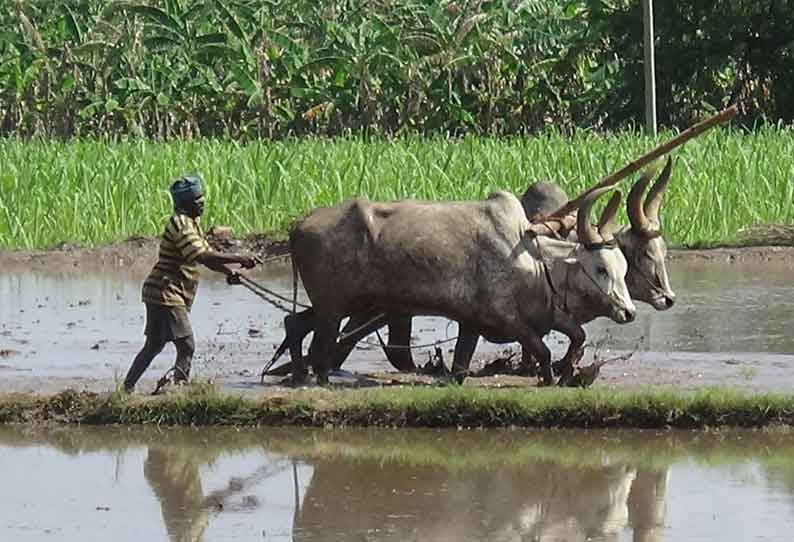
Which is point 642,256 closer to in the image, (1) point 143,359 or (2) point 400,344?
(2) point 400,344

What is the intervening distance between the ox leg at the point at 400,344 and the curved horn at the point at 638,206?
4.59ft

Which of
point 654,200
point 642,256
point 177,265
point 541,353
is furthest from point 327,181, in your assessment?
point 177,265

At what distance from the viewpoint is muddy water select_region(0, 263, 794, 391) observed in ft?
38.6

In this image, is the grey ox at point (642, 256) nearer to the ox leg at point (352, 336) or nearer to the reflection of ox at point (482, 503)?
the ox leg at point (352, 336)

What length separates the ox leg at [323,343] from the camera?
442 inches

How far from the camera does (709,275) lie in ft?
55.0

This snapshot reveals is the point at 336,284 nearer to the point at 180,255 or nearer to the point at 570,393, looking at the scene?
the point at 180,255

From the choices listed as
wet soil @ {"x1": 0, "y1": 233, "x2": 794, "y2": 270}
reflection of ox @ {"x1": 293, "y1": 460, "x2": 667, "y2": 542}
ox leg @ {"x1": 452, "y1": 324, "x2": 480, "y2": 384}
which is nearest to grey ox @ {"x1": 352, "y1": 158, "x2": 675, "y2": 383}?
ox leg @ {"x1": 452, "y1": 324, "x2": 480, "y2": 384}

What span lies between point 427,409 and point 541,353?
4.55ft

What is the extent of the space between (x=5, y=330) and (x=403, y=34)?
17787 mm

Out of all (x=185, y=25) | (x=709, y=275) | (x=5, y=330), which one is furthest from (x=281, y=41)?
(x=5, y=330)

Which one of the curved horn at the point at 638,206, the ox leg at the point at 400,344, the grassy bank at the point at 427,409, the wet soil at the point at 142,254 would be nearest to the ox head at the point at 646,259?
the curved horn at the point at 638,206

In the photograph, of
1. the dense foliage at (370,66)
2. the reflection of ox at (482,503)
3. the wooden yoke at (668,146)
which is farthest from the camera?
the dense foliage at (370,66)

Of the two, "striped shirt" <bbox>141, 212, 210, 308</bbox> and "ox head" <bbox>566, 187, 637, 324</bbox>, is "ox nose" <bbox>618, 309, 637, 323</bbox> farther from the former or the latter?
"striped shirt" <bbox>141, 212, 210, 308</bbox>
